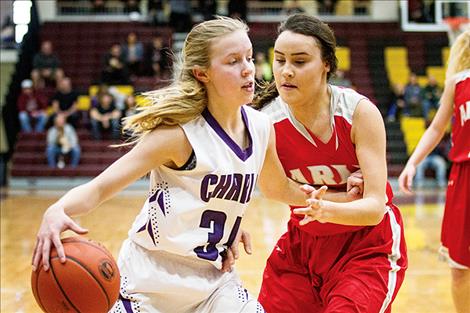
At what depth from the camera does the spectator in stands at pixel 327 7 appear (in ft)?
62.7

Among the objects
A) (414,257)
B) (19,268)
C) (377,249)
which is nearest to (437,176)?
(414,257)

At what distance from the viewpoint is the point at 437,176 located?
1430 cm

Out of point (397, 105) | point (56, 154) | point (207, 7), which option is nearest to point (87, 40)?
point (207, 7)

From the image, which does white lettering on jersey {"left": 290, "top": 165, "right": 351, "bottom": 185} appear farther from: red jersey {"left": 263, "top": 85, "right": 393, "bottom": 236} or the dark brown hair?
the dark brown hair

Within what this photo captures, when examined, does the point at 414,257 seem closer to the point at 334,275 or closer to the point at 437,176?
the point at 334,275

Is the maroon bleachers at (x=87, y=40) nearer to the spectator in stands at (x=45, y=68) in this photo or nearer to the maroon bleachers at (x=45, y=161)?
the spectator in stands at (x=45, y=68)

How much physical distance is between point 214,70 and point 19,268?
4.29 m

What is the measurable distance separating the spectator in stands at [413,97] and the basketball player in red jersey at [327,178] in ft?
40.2

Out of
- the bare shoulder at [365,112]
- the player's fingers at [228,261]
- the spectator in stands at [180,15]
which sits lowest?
the player's fingers at [228,261]

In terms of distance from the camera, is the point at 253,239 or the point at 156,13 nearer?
the point at 253,239

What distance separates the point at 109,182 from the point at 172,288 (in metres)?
0.51

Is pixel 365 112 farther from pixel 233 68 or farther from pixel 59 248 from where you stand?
pixel 59 248

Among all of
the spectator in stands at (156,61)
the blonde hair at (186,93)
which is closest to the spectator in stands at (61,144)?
the spectator in stands at (156,61)

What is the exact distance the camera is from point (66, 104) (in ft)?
49.6
